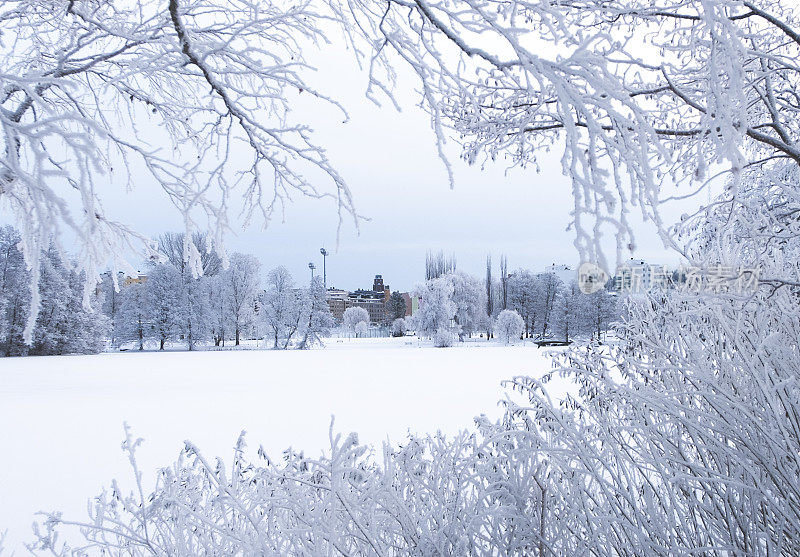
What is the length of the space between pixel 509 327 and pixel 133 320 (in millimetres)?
23601

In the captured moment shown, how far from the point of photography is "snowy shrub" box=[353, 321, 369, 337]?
185 ft

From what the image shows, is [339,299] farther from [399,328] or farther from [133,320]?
[133,320]

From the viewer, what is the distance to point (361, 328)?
2286 inches

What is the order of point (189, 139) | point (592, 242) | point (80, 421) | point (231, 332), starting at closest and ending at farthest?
point (592, 242)
point (189, 139)
point (80, 421)
point (231, 332)

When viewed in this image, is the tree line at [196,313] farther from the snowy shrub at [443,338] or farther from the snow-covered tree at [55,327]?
the snowy shrub at [443,338]

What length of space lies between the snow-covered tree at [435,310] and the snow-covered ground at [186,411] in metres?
17.4

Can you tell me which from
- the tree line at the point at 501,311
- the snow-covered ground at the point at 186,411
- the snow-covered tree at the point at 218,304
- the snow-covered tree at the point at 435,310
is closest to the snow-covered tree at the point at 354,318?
the tree line at the point at 501,311

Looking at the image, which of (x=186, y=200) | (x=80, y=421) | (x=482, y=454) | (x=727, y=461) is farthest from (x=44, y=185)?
(x=80, y=421)

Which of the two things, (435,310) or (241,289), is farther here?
(435,310)

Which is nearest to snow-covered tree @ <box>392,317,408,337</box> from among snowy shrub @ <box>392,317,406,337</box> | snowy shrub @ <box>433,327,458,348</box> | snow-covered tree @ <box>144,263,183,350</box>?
snowy shrub @ <box>392,317,406,337</box>

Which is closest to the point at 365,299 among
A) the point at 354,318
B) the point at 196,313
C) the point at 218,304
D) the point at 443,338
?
the point at 354,318

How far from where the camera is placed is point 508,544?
2.43 metres

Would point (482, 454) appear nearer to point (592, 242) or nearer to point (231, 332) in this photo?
point (592, 242)

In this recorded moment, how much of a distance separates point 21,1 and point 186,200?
1596mm
